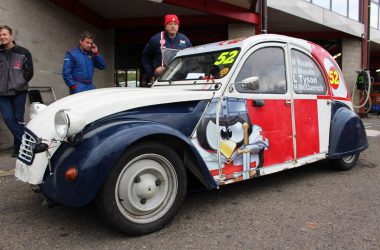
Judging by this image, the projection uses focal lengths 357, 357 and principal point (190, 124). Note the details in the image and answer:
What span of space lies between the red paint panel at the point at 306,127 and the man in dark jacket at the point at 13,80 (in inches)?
153

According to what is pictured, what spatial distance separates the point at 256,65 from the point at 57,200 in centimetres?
230

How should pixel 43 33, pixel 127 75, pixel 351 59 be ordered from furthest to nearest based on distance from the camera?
pixel 127 75 → pixel 351 59 → pixel 43 33

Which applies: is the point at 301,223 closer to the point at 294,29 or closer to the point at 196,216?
the point at 196,216

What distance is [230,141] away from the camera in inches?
129

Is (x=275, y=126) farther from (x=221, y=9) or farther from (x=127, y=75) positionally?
(x=127, y=75)

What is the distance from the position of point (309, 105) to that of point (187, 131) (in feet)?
5.89

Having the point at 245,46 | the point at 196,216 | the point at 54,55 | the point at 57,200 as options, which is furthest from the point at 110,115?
the point at 54,55

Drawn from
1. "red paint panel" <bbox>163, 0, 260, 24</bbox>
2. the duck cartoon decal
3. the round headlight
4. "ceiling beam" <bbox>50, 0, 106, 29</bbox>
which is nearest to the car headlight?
the round headlight

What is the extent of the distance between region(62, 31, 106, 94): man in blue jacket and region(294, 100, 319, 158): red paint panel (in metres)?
2.85

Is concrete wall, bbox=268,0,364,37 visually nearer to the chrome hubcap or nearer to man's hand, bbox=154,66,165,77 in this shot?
man's hand, bbox=154,66,165,77

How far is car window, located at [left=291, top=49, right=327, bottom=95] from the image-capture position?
13.4ft

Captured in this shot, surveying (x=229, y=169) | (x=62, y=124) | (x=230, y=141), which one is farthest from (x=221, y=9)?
(x=62, y=124)

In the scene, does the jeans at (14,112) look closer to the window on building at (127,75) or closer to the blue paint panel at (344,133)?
the blue paint panel at (344,133)

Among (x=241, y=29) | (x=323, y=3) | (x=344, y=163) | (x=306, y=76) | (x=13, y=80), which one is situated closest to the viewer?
(x=306, y=76)
